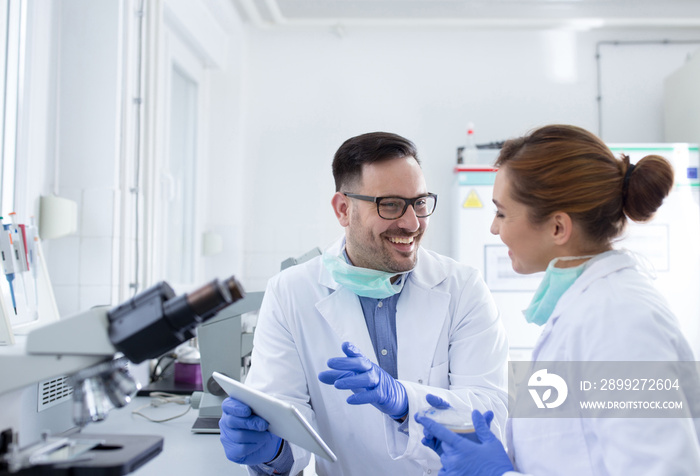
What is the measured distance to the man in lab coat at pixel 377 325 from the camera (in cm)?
144

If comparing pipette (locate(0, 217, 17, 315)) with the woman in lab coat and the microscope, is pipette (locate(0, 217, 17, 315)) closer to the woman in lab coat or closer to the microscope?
the microscope

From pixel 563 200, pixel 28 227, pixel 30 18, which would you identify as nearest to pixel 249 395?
pixel 563 200

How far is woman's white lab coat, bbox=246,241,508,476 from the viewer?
145cm

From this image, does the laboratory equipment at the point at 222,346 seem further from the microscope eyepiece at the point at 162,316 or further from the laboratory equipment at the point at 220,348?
the microscope eyepiece at the point at 162,316

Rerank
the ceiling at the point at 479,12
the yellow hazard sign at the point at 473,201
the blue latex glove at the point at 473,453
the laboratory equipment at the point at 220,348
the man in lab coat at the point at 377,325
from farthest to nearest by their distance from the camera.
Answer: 1. the ceiling at the point at 479,12
2. the yellow hazard sign at the point at 473,201
3. the laboratory equipment at the point at 220,348
4. the man in lab coat at the point at 377,325
5. the blue latex glove at the point at 473,453

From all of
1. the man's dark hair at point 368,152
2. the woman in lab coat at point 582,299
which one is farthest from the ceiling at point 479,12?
the woman in lab coat at point 582,299

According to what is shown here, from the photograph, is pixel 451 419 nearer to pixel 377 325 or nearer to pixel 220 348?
pixel 377 325

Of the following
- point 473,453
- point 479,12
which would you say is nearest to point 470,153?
point 479,12

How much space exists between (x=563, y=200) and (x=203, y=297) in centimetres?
68

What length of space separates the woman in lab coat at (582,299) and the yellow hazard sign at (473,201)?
197cm

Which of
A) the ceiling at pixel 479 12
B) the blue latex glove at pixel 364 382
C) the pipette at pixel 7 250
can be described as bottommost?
the blue latex glove at pixel 364 382

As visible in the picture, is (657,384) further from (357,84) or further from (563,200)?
(357,84)

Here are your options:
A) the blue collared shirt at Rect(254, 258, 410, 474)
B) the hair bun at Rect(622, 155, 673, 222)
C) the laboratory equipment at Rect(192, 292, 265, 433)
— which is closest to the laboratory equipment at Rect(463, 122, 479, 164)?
the blue collared shirt at Rect(254, 258, 410, 474)

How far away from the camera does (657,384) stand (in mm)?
830
